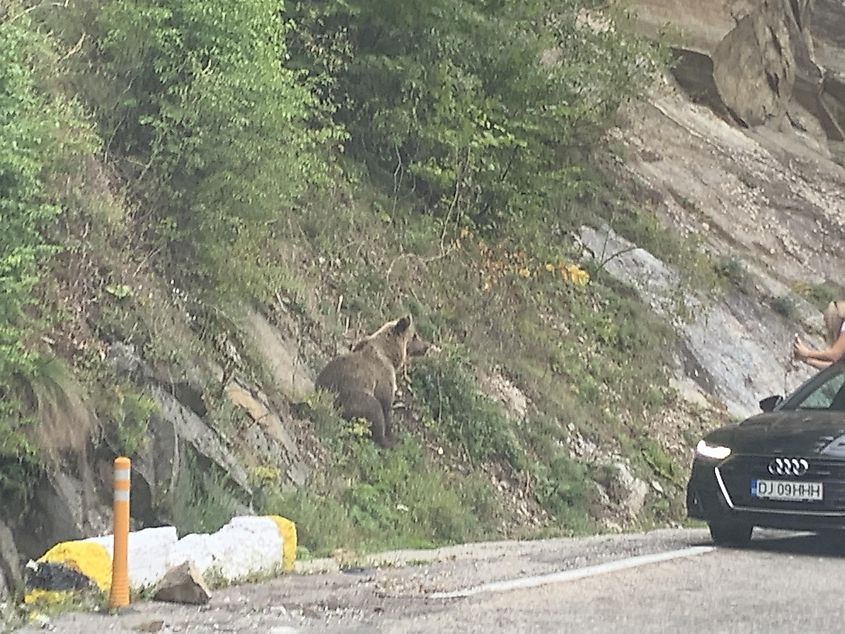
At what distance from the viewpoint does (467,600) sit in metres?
8.18

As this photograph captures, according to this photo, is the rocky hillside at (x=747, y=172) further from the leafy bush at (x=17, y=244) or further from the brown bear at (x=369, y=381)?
the leafy bush at (x=17, y=244)

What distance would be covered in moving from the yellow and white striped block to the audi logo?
3.80m

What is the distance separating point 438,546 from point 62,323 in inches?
149

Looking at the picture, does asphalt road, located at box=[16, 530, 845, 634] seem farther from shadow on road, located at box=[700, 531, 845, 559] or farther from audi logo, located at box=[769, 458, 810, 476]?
audi logo, located at box=[769, 458, 810, 476]

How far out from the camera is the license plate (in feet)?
33.7

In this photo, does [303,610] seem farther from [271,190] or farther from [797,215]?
[797,215]

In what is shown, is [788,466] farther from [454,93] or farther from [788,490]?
[454,93]

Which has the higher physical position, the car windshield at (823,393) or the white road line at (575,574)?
the car windshield at (823,393)

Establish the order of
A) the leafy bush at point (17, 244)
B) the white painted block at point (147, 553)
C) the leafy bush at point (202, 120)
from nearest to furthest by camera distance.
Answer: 1. the white painted block at point (147, 553)
2. the leafy bush at point (17, 244)
3. the leafy bush at point (202, 120)

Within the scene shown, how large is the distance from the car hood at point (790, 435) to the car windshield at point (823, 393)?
318 millimetres

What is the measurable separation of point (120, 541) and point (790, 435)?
18.1 feet

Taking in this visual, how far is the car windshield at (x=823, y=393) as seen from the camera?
447 inches

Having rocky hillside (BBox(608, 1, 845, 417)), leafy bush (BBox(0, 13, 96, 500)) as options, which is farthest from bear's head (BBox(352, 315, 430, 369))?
rocky hillside (BBox(608, 1, 845, 417))

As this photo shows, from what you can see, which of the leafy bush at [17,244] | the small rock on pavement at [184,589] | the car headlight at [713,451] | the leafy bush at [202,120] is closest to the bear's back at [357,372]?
the leafy bush at [202,120]
